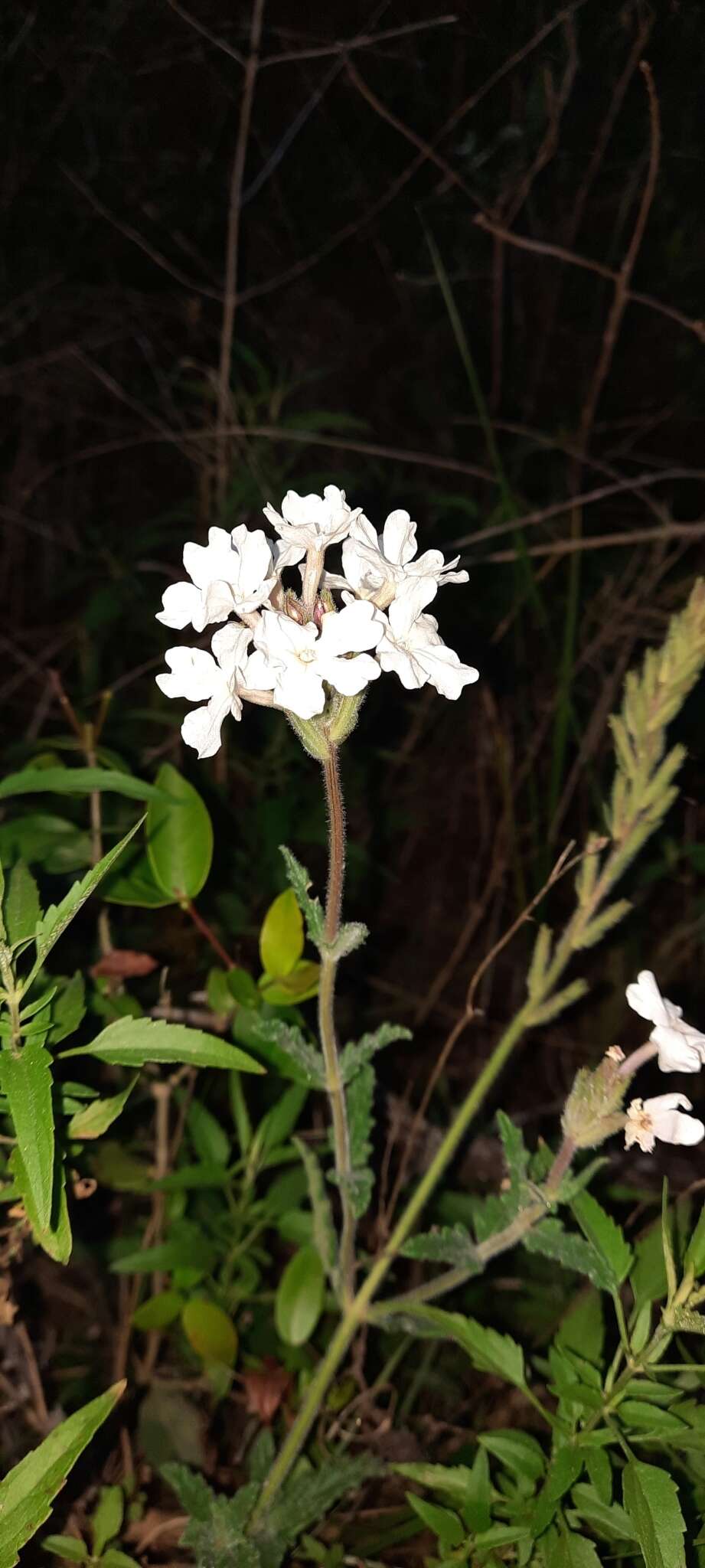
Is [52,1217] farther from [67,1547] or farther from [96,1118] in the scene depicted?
[67,1547]

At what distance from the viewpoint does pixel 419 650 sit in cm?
110

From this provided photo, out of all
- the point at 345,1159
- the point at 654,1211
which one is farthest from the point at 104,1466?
the point at 654,1211

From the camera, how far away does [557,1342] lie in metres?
1.31

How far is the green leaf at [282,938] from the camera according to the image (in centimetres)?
148

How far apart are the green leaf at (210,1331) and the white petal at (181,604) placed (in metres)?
1.05

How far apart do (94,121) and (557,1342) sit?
3.18m

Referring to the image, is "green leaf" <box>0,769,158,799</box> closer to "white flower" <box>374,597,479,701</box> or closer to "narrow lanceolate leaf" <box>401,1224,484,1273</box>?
"white flower" <box>374,597,479,701</box>

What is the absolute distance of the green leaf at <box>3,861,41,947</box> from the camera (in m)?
1.13

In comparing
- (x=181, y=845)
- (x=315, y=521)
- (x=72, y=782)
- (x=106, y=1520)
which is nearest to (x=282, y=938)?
(x=181, y=845)

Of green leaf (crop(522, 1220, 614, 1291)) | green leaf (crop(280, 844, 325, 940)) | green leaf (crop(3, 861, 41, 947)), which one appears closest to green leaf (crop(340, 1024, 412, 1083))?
green leaf (crop(280, 844, 325, 940))

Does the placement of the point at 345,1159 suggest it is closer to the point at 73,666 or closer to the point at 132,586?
the point at 132,586

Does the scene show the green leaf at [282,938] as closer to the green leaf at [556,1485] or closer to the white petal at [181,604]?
the white petal at [181,604]

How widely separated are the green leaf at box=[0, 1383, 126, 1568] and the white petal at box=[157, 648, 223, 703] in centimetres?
70

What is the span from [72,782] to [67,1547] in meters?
0.91
